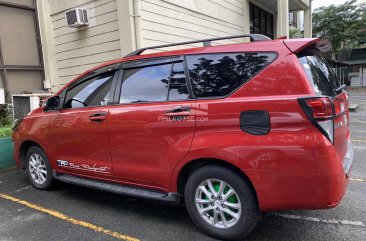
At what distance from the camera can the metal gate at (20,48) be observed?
8.44m

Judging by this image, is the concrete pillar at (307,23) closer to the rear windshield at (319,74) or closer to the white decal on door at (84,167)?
the rear windshield at (319,74)

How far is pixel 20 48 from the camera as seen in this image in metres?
8.78

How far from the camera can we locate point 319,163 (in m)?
2.80

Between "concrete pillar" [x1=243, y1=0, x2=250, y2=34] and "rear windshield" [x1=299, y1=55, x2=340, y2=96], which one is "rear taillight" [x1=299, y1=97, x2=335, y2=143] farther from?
"concrete pillar" [x1=243, y1=0, x2=250, y2=34]

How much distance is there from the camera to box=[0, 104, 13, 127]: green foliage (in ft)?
25.1

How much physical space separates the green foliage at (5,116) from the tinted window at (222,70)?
564 cm

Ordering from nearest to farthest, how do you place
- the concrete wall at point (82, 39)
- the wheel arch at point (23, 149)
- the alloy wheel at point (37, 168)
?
the alloy wheel at point (37, 168), the wheel arch at point (23, 149), the concrete wall at point (82, 39)

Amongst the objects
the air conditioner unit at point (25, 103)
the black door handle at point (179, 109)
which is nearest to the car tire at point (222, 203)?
the black door handle at point (179, 109)

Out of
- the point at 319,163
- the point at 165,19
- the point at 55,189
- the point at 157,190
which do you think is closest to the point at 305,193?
the point at 319,163

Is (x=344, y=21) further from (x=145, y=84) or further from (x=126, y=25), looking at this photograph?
(x=145, y=84)

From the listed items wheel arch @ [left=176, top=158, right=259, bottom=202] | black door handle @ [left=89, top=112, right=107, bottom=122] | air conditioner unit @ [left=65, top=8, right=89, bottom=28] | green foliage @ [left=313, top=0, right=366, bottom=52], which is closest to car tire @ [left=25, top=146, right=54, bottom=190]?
black door handle @ [left=89, top=112, right=107, bottom=122]

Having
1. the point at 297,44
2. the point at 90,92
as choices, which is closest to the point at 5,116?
the point at 90,92

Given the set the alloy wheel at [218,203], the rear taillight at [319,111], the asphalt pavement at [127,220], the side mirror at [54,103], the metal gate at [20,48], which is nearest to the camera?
the rear taillight at [319,111]

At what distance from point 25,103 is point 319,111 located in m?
6.52
